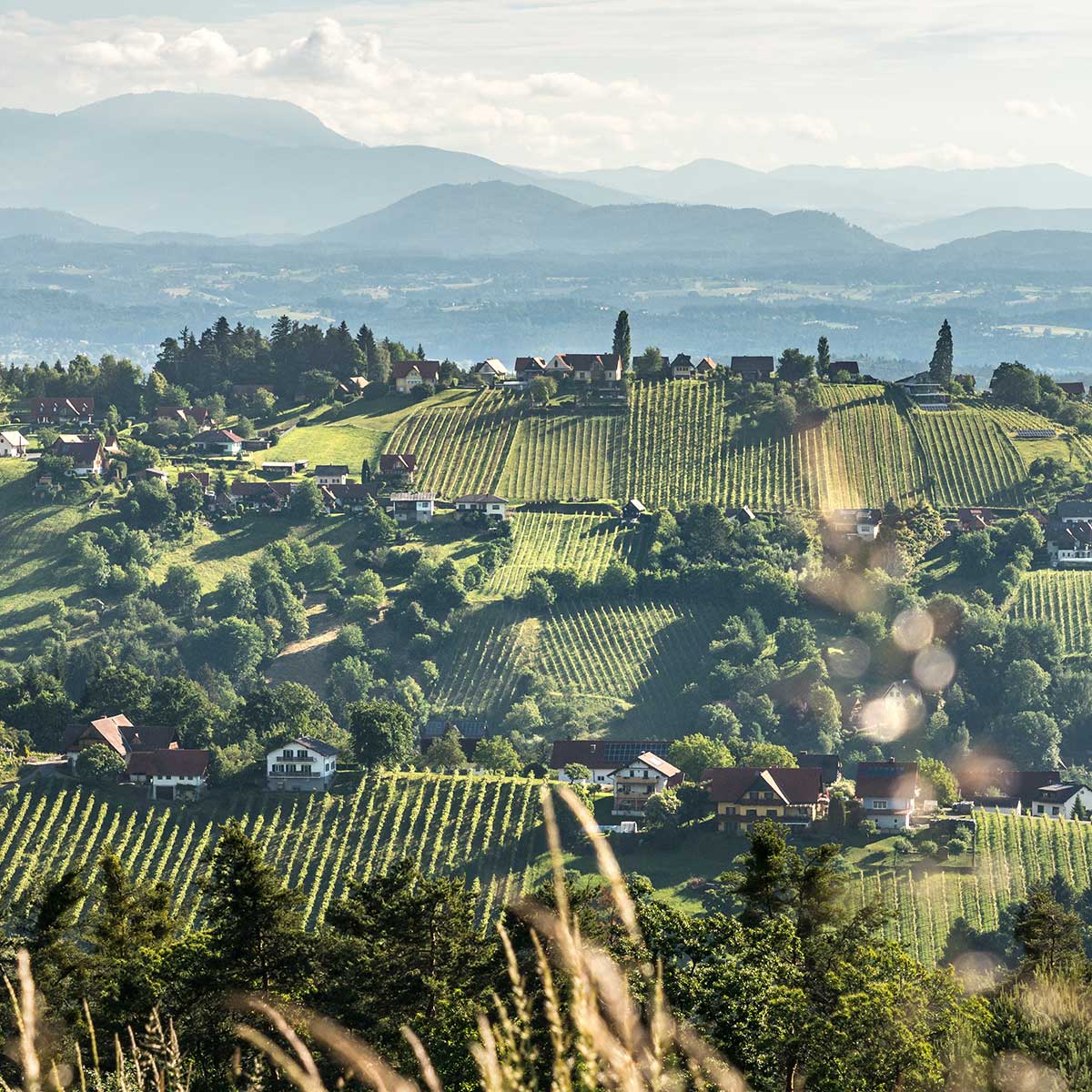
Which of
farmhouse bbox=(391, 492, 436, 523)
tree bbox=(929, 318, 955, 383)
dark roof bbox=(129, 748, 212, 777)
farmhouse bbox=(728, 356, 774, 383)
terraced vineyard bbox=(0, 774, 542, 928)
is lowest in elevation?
terraced vineyard bbox=(0, 774, 542, 928)

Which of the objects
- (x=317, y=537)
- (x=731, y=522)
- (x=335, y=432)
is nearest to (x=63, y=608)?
(x=317, y=537)

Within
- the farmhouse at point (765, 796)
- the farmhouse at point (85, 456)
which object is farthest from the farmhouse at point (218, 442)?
the farmhouse at point (765, 796)

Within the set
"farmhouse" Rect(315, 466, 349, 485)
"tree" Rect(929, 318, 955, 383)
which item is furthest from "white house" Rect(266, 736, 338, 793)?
"tree" Rect(929, 318, 955, 383)

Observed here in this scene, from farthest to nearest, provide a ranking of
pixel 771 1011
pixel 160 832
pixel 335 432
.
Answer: pixel 335 432 → pixel 160 832 → pixel 771 1011

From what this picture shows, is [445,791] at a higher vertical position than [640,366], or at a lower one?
lower

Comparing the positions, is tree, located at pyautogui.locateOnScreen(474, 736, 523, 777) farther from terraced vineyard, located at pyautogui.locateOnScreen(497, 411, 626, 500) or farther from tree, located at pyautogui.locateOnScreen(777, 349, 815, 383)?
tree, located at pyautogui.locateOnScreen(777, 349, 815, 383)

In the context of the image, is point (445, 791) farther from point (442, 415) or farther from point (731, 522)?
point (442, 415)
